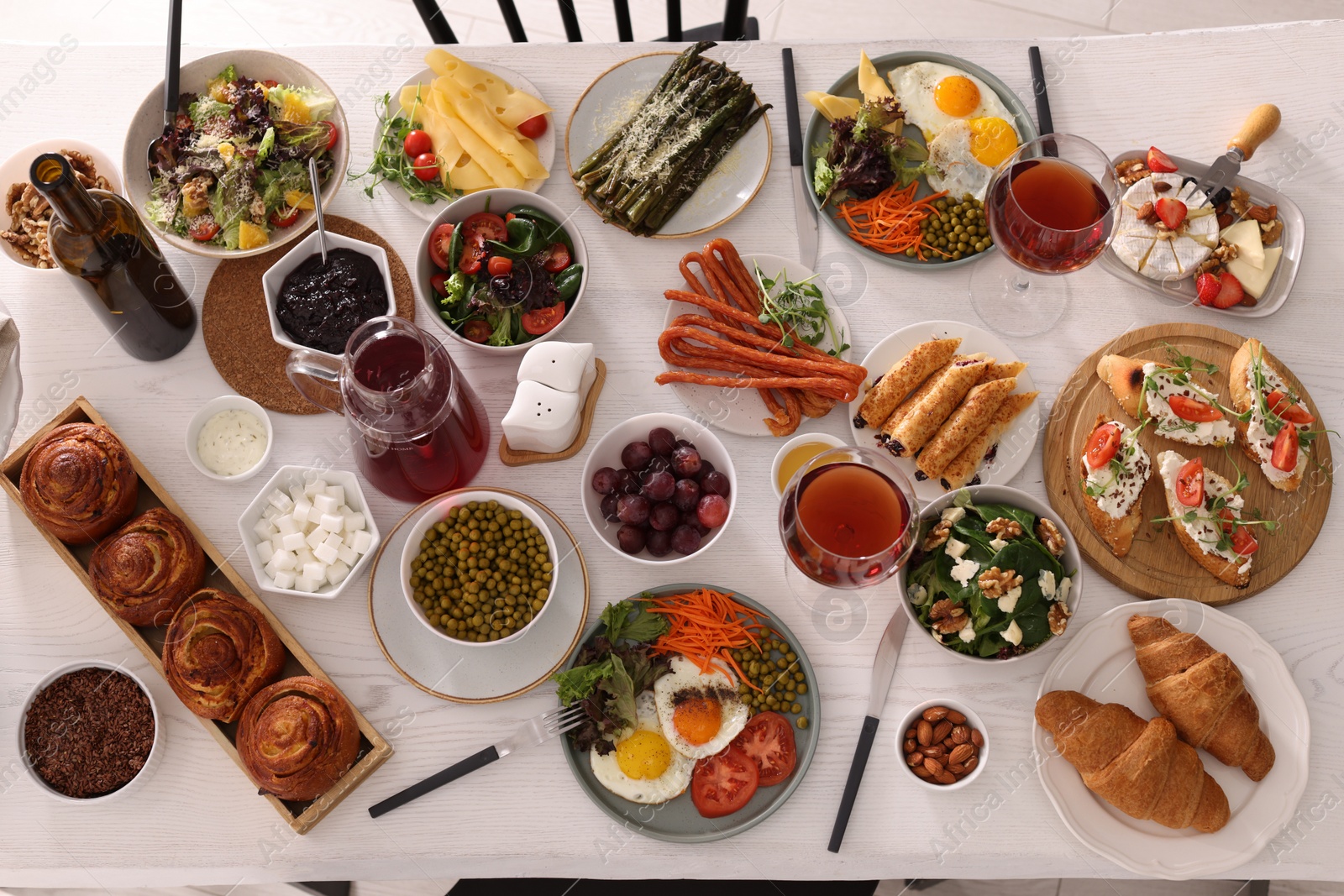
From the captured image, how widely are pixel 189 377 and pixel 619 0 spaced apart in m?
1.61

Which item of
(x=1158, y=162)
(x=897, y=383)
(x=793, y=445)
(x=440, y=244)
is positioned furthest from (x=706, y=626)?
(x=1158, y=162)

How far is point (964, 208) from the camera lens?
220 centimetres

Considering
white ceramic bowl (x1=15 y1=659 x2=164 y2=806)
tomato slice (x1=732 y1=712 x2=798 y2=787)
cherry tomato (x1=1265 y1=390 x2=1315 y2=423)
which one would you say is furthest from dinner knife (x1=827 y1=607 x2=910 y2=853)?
white ceramic bowl (x1=15 y1=659 x2=164 y2=806)

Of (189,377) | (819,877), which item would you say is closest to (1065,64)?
(819,877)

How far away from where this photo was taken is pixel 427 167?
216 cm

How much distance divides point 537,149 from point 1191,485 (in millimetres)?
1714

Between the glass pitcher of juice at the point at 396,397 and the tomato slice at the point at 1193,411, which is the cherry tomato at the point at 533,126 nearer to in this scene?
the glass pitcher of juice at the point at 396,397

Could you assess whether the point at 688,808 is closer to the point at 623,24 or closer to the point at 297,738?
the point at 297,738

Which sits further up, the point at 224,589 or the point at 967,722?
the point at 224,589

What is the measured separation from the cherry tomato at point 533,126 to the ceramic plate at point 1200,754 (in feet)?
5.68

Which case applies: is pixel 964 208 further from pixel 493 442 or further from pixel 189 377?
pixel 189 377

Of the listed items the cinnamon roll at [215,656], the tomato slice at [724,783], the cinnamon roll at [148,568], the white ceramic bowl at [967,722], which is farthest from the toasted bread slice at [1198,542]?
the cinnamon roll at [148,568]

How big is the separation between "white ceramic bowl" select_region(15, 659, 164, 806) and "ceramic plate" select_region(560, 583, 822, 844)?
2.81 feet

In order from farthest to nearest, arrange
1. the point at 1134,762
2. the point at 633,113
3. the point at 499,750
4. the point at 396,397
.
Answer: the point at 633,113 < the point at 499,750 < the point at 1134,762 < the point at 396,397
